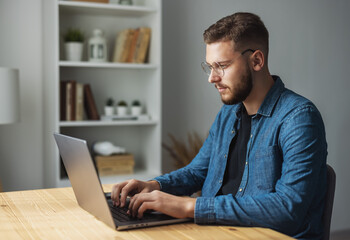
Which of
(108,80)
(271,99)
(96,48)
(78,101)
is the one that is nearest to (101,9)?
(96,48)

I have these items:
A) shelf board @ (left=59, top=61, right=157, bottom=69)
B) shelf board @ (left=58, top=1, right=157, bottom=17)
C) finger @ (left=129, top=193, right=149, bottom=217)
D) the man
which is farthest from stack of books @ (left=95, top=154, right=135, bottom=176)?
finger @ (left=129, top=193, right=149, bottom=217)

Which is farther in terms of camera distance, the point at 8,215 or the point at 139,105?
the point at 139,105

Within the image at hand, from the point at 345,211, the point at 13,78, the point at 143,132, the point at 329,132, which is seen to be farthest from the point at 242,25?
the point at 345,211

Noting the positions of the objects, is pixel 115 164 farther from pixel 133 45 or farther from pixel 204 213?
pixel 204 213

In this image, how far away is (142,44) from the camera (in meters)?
3.18

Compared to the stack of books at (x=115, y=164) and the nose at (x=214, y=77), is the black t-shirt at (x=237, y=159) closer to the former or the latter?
the nose at (x=214, y=77)

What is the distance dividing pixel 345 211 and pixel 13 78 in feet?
10.5

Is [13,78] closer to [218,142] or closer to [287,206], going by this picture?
[218,142]

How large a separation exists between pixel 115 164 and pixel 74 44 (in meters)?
0.87

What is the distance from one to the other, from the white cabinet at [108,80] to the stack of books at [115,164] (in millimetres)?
47

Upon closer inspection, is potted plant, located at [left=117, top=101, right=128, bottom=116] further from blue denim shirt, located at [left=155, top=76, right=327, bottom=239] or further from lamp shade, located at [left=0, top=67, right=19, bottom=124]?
blue denim shirt, located at [left=155, top=76, right=327, bottom=239]

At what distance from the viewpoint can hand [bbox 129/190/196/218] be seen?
4.31ft

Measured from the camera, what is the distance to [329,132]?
4184 millimetres

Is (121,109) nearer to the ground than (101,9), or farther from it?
nearer to the ground
